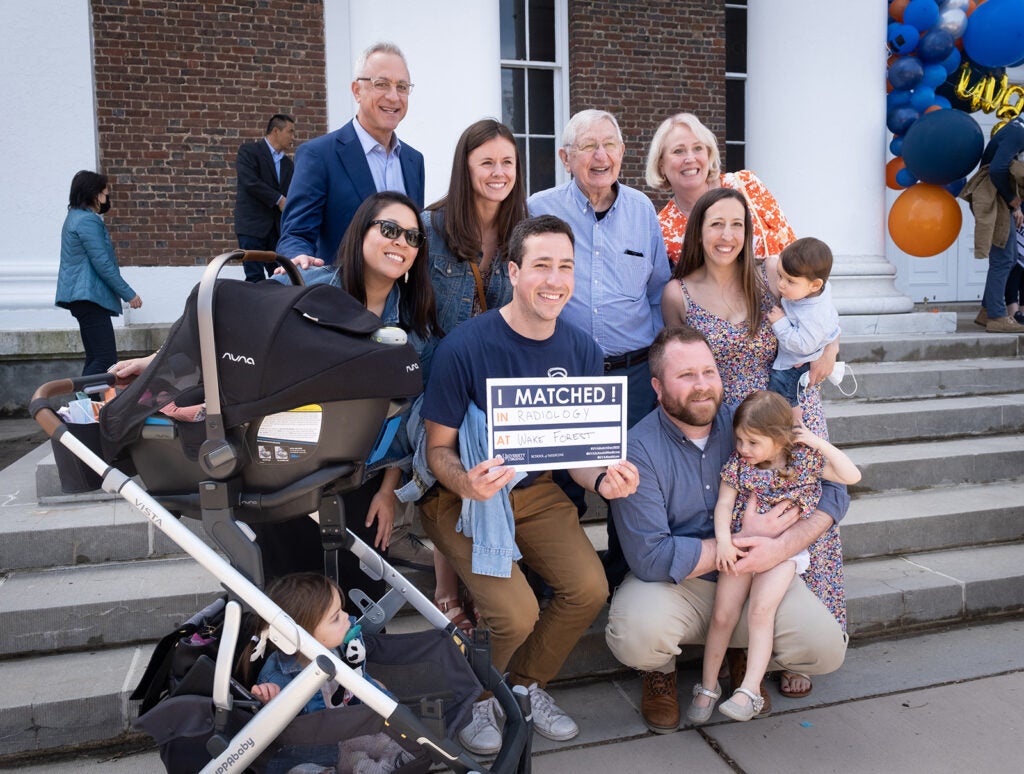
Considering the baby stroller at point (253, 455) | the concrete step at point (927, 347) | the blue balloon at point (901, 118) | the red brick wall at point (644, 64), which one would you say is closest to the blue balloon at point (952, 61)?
the blue balloon at point (901, 118)

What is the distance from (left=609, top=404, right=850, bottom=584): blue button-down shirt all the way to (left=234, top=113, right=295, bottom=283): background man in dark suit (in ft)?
15.8

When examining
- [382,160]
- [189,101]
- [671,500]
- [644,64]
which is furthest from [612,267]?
[644,64]

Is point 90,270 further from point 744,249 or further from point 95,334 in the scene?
point 744,249

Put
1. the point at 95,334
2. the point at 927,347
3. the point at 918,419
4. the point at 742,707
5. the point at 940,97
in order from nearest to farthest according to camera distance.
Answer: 1. the point at 742,707
2. the point at 918,419
3. the point at 95,334
4. the point at 927,347
5. the point at 940,97

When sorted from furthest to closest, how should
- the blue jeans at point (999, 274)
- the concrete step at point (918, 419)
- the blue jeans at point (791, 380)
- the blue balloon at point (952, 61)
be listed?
the blue jeans at point (999, 274) < the blue balloon at point (952, 61) < the concrete step at point (918, 419) < the blue jeans at point (791, 380)

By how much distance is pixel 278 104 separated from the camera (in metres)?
7.72

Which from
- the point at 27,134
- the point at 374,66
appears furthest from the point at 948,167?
the point at 27,134

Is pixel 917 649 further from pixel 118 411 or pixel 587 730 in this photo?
pixel 118 411

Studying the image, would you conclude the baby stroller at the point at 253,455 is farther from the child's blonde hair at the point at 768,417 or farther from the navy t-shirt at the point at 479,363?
the child's blonde hair at the point at 768,417

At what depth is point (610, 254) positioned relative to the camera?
329cm

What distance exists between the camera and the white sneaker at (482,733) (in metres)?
2.74

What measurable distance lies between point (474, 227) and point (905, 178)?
17.5 feet

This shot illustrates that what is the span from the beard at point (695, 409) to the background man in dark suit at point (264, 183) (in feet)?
15.9

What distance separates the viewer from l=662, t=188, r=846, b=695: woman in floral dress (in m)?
3.04
